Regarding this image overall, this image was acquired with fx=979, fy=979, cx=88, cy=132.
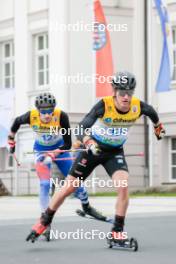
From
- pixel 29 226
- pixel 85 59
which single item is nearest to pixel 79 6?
pixel 85 59

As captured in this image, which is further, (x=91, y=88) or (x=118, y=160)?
(x=91, y=88)

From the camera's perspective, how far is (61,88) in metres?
34.8

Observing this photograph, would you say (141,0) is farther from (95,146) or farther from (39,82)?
(95,146)

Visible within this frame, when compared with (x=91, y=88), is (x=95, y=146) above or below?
below

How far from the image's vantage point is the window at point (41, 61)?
36.7m

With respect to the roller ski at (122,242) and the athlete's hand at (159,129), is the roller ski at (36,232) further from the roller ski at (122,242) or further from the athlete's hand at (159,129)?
the athlete's hand at (159,129)

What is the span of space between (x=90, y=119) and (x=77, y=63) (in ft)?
80.5

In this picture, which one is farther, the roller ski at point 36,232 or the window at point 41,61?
the window at point 41,61

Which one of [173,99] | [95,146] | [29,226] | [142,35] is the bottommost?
[29,226]

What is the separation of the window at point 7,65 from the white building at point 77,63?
2.62ft

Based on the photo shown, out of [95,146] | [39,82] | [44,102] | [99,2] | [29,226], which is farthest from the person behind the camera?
[39,82]

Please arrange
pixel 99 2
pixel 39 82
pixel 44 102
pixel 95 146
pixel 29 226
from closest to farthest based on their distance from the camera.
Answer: pixel 95 146 < pixel 44 102 < pixel 29 226 < pixel 99 2 < pixel 39 82

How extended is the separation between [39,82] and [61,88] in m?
2.53

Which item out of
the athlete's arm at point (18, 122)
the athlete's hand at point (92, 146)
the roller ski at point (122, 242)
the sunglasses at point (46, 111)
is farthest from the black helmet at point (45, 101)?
the roller ski at point (122, 242)
